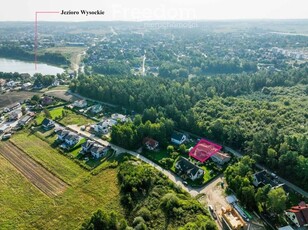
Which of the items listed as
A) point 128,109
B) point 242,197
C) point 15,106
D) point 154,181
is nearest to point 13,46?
point 15,106

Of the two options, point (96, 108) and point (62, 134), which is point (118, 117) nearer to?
point (96, 108)

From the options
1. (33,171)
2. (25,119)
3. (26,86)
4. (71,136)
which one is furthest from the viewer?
(26,86)

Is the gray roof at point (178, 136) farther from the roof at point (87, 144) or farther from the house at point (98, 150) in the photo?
the roof at point (87, 144)

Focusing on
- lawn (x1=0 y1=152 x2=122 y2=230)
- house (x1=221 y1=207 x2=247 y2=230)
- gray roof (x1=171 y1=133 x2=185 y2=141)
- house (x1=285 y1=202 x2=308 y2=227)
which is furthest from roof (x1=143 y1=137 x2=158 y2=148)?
house (x1=285 y1=202 x2=308 y2=227)

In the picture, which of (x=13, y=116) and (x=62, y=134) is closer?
(x=62, y=134)

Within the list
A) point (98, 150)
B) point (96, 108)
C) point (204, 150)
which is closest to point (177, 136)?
point (204, 150)

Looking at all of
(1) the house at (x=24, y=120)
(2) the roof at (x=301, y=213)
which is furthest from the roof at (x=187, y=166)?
(1) the house at (x=24, y=120)
